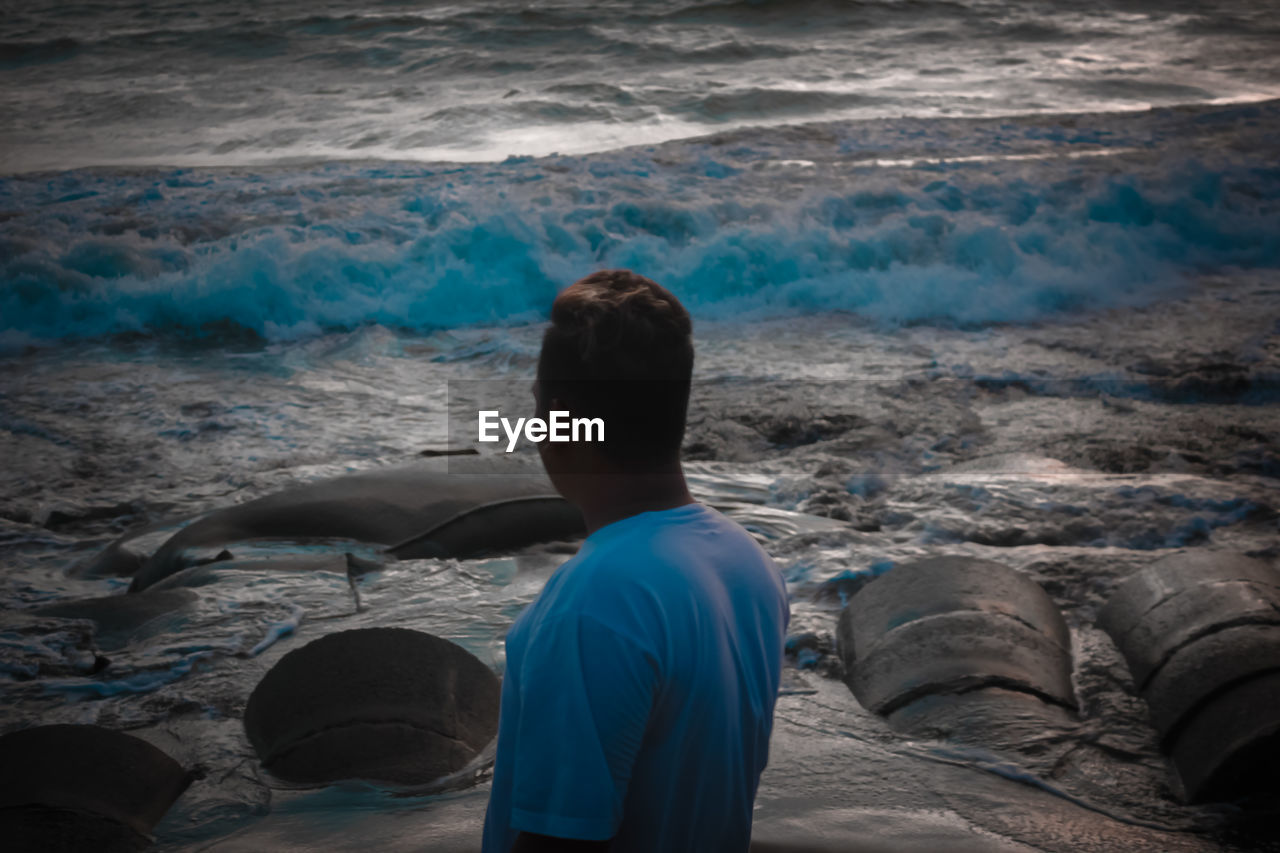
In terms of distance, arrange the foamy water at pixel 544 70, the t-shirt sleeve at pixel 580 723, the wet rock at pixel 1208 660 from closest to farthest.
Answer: the t-shirt sleeve at pixel 580 723 < the wet rock at pixel 1208 660 < the foamy water at pixel 544 70

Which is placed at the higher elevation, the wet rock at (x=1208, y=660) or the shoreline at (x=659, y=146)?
the shoreline at (x=659, y=146)

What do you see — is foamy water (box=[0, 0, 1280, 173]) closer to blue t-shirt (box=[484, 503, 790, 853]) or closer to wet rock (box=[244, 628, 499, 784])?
wet rock (box=[244, 628, 499, 784])

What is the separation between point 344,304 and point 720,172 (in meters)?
A: 4.93

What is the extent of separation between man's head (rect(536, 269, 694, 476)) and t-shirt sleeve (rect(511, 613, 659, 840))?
0.87 ft

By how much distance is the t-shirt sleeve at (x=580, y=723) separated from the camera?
1.08 m

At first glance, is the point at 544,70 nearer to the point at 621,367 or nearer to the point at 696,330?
the point at 696,330

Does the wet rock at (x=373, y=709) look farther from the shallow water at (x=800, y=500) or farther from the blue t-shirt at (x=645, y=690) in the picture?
the blue t-shirt at (x=645, y=690)

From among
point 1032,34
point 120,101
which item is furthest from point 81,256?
point 1032,34

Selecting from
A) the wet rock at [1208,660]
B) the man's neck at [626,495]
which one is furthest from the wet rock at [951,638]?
the man's neck at [626,495]

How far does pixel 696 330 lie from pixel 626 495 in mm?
7323

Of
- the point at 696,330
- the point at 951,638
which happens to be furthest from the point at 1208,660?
the point at 696,330

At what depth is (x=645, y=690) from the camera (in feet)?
3.59

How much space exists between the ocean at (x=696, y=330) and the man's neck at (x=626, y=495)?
52.4 inches

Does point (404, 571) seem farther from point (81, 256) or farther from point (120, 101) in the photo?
point (120, 101)
